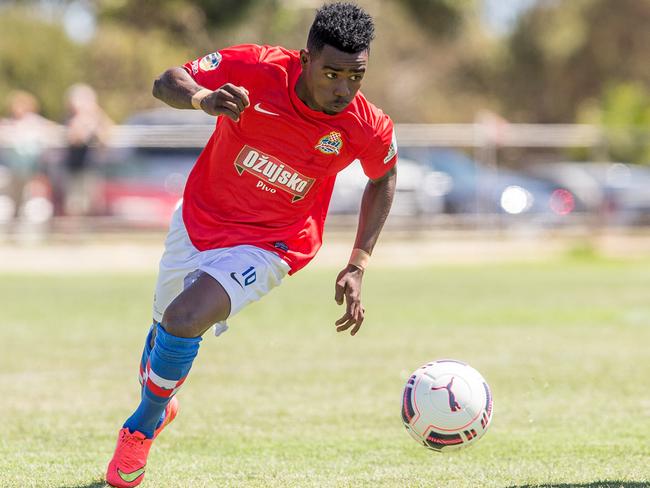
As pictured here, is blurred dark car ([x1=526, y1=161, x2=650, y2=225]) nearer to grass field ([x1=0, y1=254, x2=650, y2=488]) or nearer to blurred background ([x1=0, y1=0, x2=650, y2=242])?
blurred background ([x1=0, y1=0, x2=650, y2=242])

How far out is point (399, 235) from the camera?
1947 centimetres

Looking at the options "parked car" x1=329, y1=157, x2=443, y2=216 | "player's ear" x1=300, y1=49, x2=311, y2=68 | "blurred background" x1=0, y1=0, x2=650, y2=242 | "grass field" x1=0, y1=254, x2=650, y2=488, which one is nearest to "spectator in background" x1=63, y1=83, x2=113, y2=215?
"blurred background" x1=0, y1=0, x2=650, y2=242

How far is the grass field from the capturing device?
5.46m

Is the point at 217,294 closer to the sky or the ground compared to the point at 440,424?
closer to the sky

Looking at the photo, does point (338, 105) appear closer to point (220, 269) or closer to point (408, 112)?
point (220, 269)

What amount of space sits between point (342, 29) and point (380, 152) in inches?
31.6

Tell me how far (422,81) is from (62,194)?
36151mm

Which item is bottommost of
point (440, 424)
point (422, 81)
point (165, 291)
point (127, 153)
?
point (422, 81)

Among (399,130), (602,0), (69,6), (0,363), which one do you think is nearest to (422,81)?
(602,0)

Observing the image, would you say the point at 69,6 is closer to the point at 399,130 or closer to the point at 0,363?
the point at 399,130

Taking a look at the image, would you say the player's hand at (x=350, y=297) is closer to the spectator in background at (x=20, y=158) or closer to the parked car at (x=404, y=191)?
the parked car at (x=404, y=191)

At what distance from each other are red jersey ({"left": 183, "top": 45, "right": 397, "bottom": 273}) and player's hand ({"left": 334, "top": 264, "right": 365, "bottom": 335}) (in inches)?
12.6

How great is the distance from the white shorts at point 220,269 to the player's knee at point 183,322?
0.21 meters

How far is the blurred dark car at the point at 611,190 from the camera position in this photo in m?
20.2
